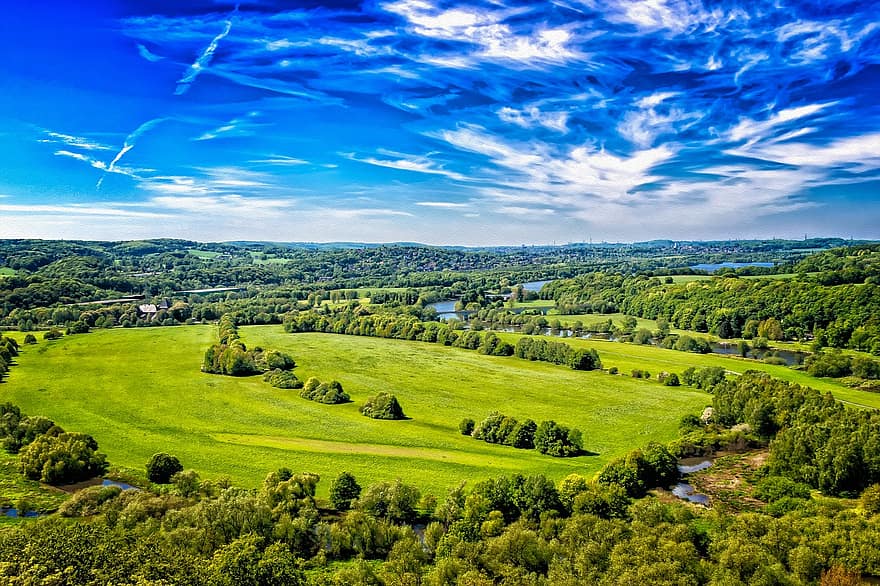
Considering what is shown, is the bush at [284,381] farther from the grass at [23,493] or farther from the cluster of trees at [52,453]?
the grass at [23,493]

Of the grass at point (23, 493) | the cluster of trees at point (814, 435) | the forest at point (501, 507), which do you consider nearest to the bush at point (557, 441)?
the forest at point (501, 507)

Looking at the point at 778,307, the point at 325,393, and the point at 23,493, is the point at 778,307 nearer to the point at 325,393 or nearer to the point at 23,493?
the point at 325,393

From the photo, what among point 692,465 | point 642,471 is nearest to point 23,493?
point 642,471

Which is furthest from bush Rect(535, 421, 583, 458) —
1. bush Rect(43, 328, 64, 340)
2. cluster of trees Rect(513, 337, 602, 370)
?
bush Rect(43, 328, 64, 340)

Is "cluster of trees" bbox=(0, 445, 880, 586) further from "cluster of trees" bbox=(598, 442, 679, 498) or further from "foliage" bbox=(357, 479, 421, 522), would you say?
"cluster of trees" bbox=(598, 442, 679, 498)

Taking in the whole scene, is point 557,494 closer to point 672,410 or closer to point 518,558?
point 518,558

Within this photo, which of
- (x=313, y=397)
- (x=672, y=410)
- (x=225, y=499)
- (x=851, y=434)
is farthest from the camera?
(x=313, y=397)

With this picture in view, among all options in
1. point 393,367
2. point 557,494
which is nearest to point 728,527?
point 557,494
